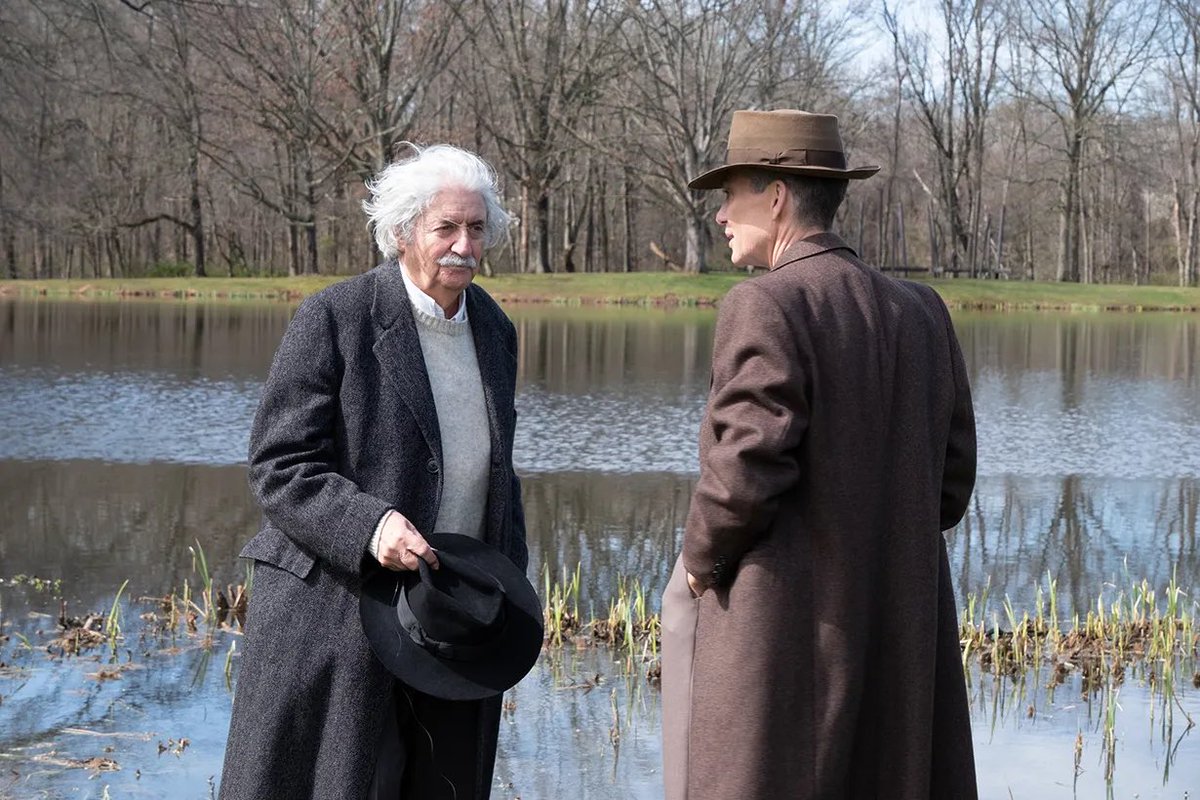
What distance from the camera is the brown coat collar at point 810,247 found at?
3096mm

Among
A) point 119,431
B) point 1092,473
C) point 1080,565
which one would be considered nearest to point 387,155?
point 119,431

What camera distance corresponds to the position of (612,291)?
134ft

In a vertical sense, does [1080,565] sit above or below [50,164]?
below

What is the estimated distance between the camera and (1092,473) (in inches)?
541

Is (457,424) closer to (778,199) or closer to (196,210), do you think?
(778,199)

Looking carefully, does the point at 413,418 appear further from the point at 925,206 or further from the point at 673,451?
the point at 925,206

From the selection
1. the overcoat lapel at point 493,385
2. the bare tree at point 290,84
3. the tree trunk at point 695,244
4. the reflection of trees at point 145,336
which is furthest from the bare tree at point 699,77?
the overcoat lapel at point 493,385

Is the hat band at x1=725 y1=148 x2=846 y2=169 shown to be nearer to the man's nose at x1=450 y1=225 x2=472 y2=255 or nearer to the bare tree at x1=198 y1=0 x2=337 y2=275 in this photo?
the man's nose at x1=450 y1=225 x2=472 y2=255

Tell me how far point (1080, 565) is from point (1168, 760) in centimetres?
406

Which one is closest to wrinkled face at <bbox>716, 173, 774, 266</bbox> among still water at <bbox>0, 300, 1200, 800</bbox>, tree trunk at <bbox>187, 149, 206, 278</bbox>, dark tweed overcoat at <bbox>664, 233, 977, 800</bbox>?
dark tweed overcoat at <bbox>664, 233, 977, 800</bbox>

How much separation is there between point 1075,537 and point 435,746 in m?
7.83

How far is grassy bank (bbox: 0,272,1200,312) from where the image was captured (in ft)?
132

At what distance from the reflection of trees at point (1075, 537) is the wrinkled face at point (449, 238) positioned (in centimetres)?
531

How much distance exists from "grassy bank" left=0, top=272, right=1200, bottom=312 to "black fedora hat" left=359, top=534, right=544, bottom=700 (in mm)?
35806
